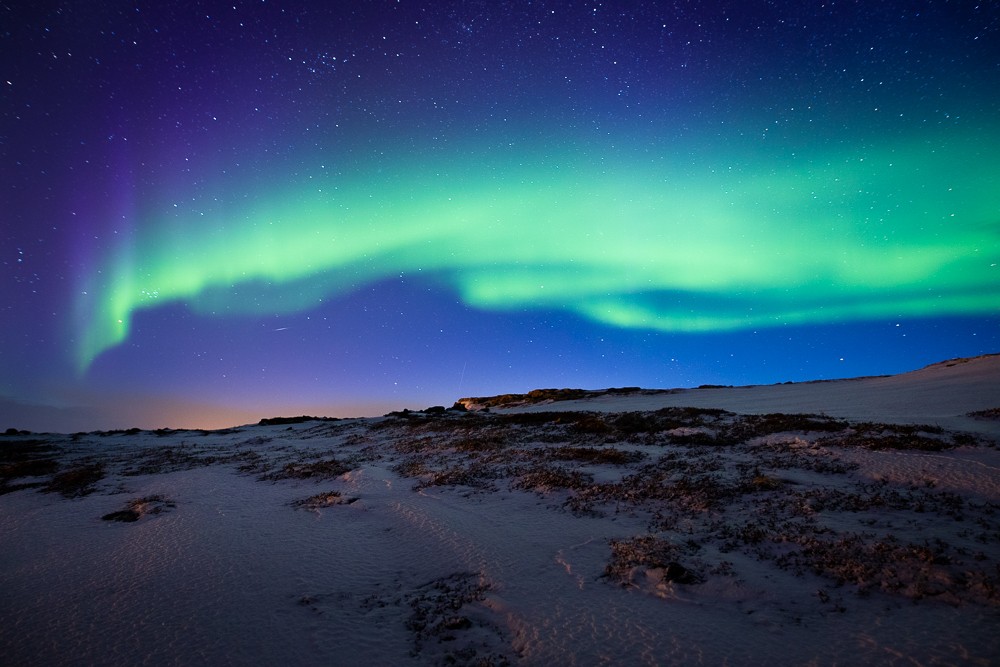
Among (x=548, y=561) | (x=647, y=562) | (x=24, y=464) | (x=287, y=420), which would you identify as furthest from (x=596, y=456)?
(x=287, y=420)

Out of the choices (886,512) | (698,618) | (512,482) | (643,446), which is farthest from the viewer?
(643,446)

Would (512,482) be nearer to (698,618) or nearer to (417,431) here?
(698,618)

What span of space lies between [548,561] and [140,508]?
11.0 metres

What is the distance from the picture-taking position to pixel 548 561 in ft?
23.0

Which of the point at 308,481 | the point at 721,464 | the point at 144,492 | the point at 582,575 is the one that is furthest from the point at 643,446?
the point at 144,492

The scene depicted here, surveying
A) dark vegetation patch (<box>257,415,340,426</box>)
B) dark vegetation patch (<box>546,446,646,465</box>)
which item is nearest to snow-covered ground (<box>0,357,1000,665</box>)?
dark vegetation patch (<box>546,446,646,465</box>)

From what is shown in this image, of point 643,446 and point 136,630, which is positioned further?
point 643,446

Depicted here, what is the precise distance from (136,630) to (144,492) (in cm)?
1042

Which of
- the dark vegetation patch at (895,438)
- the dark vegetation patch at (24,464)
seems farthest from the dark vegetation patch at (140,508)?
the dark vegetation patch at (895,438)

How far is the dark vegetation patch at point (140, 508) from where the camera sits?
35.4 feet

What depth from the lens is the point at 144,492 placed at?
13.7 meters

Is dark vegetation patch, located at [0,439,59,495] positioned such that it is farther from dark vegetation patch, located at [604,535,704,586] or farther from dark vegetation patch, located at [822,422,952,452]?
dark vegetation patch, located at [822,422,952,452]

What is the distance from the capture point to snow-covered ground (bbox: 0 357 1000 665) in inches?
193

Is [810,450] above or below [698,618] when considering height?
above
